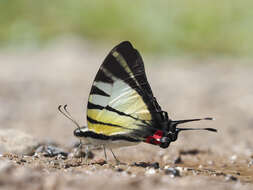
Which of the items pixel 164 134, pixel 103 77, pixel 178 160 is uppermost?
pixel 103 77

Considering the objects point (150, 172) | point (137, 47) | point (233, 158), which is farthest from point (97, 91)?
point (137, 47)

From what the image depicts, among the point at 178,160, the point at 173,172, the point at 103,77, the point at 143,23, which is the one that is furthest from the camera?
the point at 143,23

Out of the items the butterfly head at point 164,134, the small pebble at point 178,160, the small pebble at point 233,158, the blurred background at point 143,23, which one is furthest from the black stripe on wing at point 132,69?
the blurred background at point 143,23

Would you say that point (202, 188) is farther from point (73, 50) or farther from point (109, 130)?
point (73, 50)

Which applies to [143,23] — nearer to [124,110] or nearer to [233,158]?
[233,158]

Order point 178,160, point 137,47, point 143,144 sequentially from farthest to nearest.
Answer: point 137,47 → point 143,144 → point 178,160

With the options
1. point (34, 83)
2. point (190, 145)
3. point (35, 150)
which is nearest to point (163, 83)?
point (34, 83)

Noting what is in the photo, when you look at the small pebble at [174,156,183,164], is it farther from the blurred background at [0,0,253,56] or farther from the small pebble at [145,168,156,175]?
the blurred background at [0,0,253,56]

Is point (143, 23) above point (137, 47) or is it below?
above
